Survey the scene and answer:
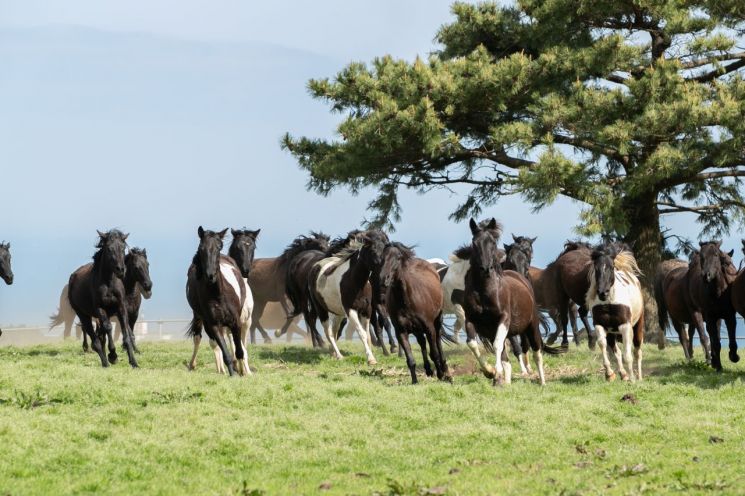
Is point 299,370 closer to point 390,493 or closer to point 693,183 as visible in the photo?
point 390,493

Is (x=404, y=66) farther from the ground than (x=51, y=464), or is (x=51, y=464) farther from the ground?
(x=404, y=66)

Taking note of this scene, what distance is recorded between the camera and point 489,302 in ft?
52.9

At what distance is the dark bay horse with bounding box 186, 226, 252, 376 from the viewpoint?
667 inches

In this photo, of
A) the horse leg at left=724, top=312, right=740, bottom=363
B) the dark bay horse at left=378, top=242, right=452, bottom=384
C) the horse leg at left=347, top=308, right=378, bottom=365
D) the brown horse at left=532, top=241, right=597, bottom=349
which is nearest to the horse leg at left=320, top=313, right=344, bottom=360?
the horse leg at left=347, top=308, right=378, bottom=365

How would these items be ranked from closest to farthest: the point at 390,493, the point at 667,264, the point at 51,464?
the point at 390,493 → the point at 51,464 → the point at 667,264

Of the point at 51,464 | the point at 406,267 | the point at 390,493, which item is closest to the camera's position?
the point at 390,493

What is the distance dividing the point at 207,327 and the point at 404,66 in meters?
12.4

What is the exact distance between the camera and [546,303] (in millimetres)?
24672

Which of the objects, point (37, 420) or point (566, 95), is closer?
point (37, 420)

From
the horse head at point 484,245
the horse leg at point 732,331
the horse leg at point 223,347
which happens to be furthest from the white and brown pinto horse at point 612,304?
the horse leg at point 223,347

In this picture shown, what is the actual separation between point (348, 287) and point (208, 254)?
434 cm

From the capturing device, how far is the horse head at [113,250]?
19094 millimetres

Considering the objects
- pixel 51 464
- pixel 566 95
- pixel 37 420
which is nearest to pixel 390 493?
pixel 51 464

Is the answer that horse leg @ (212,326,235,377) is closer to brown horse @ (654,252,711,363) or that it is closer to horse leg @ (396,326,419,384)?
horse leg @ (396,326,419,384)
